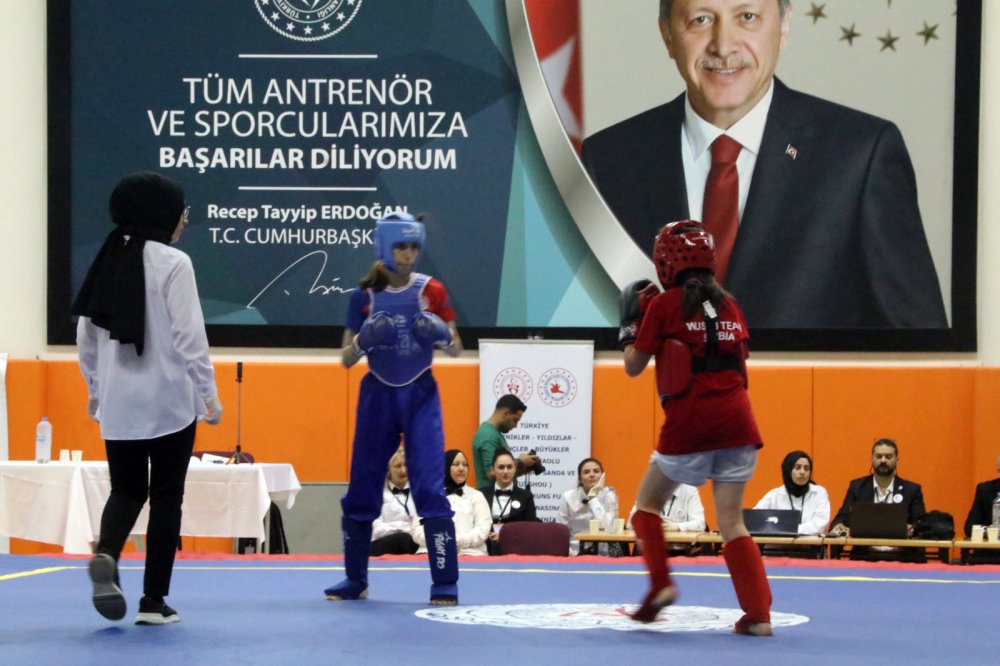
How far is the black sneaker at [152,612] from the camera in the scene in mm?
4891

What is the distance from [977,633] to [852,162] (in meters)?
7.26

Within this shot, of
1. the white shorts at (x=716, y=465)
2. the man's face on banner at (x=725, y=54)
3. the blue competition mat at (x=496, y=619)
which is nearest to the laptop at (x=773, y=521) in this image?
the blue competition mat at (x=496, y=619)

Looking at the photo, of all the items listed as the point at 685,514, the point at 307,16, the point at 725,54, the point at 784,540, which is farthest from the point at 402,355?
the point at 307,16

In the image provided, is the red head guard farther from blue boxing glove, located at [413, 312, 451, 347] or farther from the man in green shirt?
the man in green shirt

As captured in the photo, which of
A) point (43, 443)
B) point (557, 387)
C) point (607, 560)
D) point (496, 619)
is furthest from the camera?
point (557, 387)

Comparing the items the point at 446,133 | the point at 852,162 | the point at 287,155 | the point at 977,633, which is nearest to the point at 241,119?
the point at 287,155

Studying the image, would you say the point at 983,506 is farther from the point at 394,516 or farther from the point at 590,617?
the point at 590,617

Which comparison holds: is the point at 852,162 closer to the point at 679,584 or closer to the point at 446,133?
the point at 446,133

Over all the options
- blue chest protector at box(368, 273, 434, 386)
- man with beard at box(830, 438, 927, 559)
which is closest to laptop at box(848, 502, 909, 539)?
man with beard at box(830, 438, 927, 559)

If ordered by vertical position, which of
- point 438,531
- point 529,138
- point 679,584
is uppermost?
point 529,138

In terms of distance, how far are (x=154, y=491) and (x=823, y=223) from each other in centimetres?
800

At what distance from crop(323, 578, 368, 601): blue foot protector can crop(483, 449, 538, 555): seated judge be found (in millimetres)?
3894

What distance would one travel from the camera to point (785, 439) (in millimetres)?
11719

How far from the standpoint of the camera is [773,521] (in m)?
9.56
